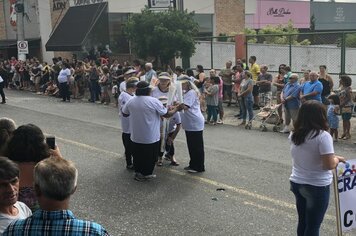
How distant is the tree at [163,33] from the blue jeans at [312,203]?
15.5m

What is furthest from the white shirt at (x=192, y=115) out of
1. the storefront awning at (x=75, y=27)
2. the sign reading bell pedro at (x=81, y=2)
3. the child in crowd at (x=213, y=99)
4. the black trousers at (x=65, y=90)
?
the sign reading bell pedro at (x=81, y=2)

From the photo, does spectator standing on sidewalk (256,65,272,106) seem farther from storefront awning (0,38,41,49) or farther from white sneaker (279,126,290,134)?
storefront awning (0,38,41,49)

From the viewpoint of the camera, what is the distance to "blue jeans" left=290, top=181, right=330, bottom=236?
4.32 metres

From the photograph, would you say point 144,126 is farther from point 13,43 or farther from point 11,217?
point 13,43

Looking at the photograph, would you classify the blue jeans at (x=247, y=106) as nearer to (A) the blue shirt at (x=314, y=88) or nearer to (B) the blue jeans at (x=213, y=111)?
(B) the blue jeans at (x=213, y=111)

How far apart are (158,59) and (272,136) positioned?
32.7 feet

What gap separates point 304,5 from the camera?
5141 centimetres

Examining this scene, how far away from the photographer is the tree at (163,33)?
1948 cm

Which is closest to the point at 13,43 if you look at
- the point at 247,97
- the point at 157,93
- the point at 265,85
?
the point at 265,85

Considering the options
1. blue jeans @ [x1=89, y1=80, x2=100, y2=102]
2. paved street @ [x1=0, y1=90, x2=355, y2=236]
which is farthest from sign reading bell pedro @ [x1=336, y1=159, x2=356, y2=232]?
blue jeans @ [x1=89, y1=80, x2=100, y2=102]

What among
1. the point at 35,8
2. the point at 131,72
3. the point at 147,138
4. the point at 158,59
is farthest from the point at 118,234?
the point at 35,8

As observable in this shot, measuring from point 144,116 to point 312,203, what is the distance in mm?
3770

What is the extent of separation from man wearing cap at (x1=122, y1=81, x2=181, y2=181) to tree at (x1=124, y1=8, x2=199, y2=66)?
12.0 m

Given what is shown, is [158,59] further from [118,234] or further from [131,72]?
[118,234]
